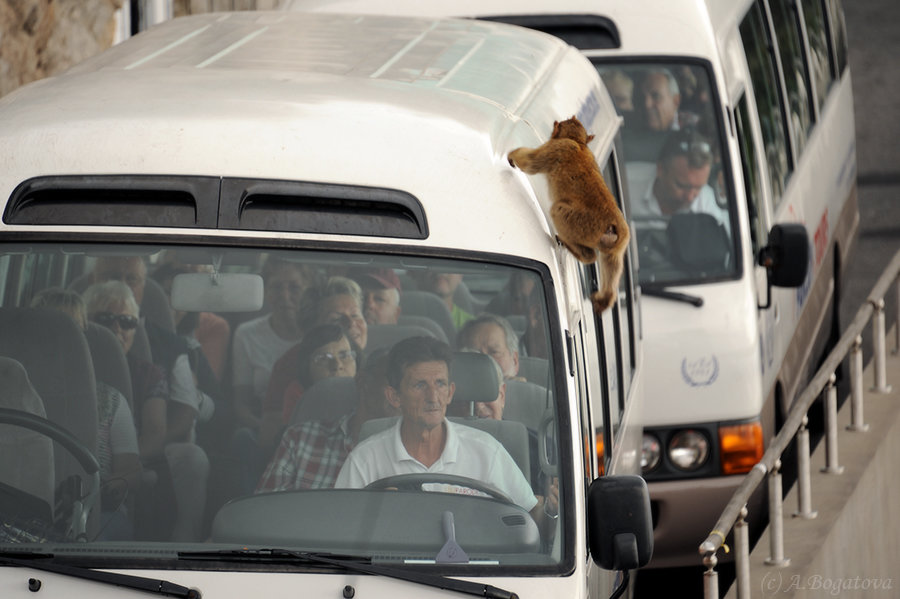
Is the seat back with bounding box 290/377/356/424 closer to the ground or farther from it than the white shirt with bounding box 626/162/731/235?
closer to the ground

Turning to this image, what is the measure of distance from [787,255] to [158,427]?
396 centimetres

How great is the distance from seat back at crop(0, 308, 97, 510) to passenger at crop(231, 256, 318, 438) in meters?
0.40

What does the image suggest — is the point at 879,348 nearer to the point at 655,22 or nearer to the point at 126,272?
the point at 655,22

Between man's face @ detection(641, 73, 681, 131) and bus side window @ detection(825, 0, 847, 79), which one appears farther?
bus side window @ detection(825, 0, 847, 79)

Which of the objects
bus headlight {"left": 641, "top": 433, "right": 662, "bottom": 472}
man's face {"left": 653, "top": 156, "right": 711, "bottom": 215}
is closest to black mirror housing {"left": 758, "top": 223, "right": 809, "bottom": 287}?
man's face {"left": 653, "top": 156, "right": 711, "bottom": 215}

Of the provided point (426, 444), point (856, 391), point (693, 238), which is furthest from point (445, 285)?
point (856, 391)

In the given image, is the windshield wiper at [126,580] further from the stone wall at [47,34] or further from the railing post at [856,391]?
the stone wall at [47,34]

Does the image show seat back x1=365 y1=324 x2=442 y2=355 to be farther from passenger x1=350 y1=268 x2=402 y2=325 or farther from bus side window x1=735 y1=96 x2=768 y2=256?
bus side window x1=735 y1=96 x2=768 y2=256

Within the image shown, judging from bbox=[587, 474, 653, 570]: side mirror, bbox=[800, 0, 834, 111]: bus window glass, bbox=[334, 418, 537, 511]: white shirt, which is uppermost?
bbox=[800, 0, 834, 111]: bus window glass

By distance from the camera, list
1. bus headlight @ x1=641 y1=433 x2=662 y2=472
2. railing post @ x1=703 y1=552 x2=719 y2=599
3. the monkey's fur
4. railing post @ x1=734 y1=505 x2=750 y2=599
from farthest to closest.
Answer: bus headlight @ x1=641 y1=433 x2=662 y2=472 → railing post @ x1=734 y1=505 x2=750 y2=599 → railing post @ x1=703 y1=552 x2=719 y2=599 → the monkey's fur

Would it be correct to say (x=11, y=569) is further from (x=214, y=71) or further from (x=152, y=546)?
(x=214, y=71)

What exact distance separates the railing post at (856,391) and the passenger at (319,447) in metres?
4.36

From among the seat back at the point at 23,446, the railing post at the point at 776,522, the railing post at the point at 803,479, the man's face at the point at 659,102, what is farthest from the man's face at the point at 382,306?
the man's face at the point at 659,102

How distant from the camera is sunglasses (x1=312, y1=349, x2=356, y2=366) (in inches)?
155
